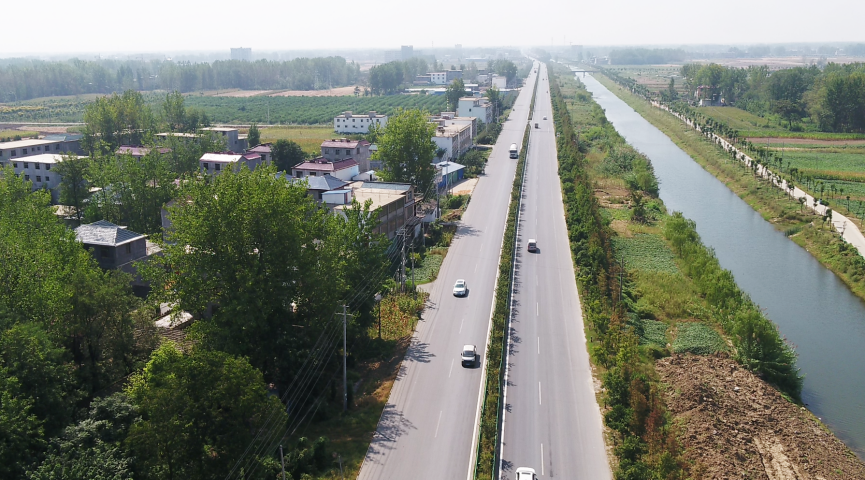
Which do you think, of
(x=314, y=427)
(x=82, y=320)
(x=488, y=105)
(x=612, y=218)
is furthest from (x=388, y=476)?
(x=488, y=105)

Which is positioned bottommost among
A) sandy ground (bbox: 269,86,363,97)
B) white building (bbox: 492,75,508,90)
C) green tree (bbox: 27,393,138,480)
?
green tree (bbox: 27,393,138,480)

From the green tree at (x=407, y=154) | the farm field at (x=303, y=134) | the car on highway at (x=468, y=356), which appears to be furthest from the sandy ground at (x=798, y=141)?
the car on highway at (x=468, y=356)

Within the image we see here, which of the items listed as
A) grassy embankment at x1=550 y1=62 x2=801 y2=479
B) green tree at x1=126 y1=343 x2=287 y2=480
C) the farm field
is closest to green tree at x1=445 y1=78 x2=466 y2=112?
the farm field

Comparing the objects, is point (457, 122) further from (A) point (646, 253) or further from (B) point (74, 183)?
(B) point (74, 183)

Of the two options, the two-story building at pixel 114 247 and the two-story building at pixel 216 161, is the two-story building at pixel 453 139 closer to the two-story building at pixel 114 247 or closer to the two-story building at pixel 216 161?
the two-story building at pixel 216 161

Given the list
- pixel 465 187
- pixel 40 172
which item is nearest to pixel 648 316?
pixel 465 187

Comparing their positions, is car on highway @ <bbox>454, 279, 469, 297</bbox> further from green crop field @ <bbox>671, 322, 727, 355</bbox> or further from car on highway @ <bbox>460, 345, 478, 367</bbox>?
green crop field @ <bbox>671, 322, 727, 355</bbox>
